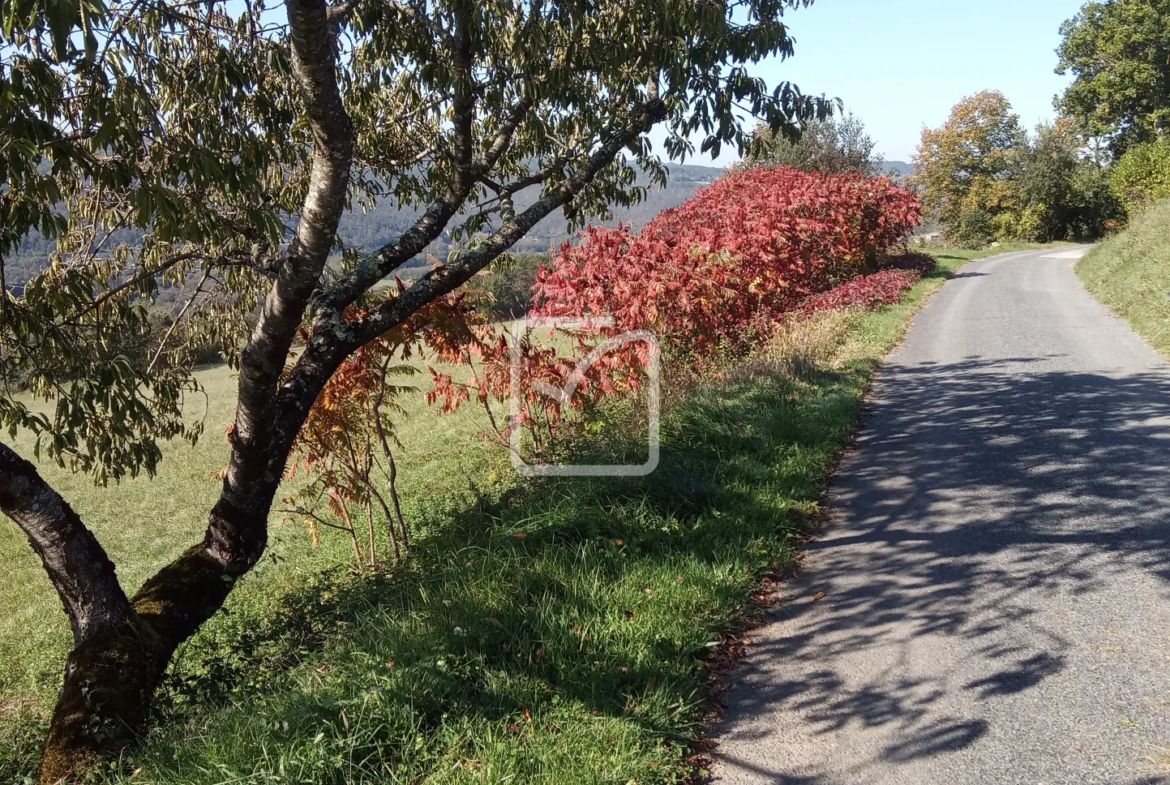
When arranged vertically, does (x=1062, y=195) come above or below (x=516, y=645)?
above

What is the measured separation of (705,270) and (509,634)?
537 centimetres

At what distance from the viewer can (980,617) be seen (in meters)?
3.81

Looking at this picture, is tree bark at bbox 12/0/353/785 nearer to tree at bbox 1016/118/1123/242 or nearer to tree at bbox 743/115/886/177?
tree at bbox 743/115/886/177

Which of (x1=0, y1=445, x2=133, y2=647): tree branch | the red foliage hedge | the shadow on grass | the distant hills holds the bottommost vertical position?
the shadow on grass

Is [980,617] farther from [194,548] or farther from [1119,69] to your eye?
[1119,69]

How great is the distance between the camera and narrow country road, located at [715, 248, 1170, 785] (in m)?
2.88

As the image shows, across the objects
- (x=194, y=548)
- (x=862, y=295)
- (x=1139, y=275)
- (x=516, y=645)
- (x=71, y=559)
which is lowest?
(x=516, y=645)

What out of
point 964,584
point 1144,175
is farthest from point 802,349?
point 1144,175

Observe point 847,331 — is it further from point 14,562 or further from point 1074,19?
point 1074,19

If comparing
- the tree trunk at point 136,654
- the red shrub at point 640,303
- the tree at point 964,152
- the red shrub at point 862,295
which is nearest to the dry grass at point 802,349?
the red shrub at point 640,303

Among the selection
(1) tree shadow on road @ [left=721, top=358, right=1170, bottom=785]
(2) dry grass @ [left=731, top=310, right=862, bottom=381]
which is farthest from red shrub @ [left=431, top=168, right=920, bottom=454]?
(1) tree shadow on road @ [left=721, top=358, right=1170, bottom=785]

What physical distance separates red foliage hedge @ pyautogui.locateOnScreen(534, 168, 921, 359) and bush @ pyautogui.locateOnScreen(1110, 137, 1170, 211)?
19.6 meters

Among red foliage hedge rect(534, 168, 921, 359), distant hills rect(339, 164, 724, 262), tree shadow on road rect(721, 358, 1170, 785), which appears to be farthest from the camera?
red foliage hedge rect(534, 168, 921, 359)

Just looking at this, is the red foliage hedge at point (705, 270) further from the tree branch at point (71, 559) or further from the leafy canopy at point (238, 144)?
the tree branch at point (71, 559)
